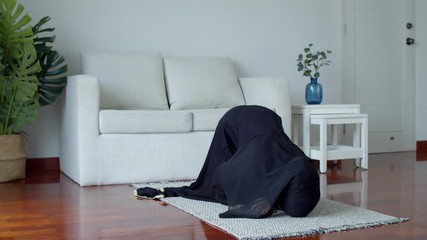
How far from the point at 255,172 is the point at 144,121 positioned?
1.36 m

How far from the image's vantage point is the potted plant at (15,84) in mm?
4082

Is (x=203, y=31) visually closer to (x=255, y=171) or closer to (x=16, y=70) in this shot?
(x=16, y=70)

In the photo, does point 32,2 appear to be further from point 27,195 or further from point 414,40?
point 414,40

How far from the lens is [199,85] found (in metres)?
4.74

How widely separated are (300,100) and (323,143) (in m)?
1.14

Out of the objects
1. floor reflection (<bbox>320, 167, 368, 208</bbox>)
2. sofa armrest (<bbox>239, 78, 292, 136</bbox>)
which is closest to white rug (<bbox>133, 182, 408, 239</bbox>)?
floor reflection (<bbox>320, 167, 368, 208</bbox>)

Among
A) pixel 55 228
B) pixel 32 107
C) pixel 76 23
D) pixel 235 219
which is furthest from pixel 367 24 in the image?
pixel 55 228

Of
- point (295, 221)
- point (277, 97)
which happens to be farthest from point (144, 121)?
point (295, 221)

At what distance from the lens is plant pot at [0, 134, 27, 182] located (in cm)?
410

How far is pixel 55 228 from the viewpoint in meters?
2.67

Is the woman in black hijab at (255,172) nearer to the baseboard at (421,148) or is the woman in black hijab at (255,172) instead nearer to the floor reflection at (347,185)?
the floor reflection at (347,185)

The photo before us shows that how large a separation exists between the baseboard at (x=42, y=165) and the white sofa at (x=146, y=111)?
0.11 meters

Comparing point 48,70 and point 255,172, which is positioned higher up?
point 48,70

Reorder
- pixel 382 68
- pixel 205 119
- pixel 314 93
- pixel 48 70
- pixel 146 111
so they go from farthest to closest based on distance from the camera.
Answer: pixel 382 68
pixel 314 93
pixel 48 70
pixel 205 119
pixel 146 111
